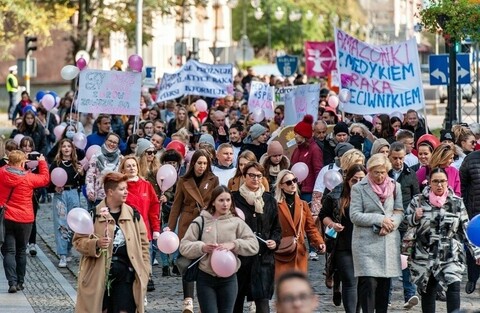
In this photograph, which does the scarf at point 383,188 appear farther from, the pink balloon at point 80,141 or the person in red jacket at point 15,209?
the pink balloon at point 80,141

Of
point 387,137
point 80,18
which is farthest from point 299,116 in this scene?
point 80,18

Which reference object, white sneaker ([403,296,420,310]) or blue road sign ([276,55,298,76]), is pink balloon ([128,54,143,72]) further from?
blue road sign ([276,55,298,76])

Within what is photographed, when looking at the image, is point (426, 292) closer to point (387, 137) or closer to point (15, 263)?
point (15, 263)

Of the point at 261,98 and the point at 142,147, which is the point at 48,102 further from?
the point at 142,147

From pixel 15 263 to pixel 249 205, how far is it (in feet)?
13.2

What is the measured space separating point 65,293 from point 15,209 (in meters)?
0.98

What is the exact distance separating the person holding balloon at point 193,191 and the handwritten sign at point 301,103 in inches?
359

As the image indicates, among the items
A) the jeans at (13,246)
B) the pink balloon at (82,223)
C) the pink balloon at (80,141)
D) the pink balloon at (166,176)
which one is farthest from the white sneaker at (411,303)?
the pink balloon at (80,141)

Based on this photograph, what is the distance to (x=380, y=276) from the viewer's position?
11836mm

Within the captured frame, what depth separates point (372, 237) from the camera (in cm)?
1188

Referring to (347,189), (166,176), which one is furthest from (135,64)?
(347,189)

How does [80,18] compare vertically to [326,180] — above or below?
above

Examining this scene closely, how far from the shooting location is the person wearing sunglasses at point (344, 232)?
40.4 feet

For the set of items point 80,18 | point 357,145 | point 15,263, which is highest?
point 80,18
